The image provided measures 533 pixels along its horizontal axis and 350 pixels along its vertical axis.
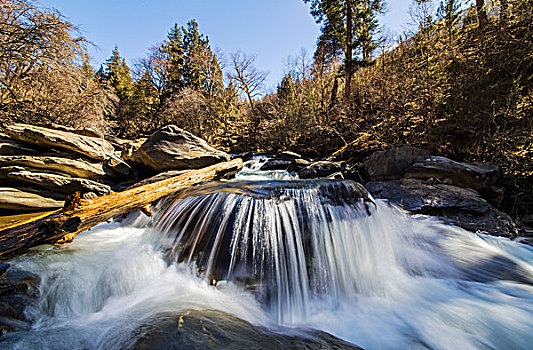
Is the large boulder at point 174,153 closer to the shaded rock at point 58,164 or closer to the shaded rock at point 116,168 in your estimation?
the shaded rock at point 116,168

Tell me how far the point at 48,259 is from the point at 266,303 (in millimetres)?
2791

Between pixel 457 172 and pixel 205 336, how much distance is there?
6.54 meters

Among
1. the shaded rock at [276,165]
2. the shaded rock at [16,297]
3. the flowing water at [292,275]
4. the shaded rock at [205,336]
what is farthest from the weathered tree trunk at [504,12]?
the shaded rock at [16,297]

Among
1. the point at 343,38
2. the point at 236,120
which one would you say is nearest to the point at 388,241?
the point at 343,38

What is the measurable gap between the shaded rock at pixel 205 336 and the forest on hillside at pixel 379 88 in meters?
6.49

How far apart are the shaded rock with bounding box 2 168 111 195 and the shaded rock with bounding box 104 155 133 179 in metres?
1.20

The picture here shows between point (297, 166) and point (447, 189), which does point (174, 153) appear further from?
point (447, 189)

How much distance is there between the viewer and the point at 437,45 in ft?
23.2

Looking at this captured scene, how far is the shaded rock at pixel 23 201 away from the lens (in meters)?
5.69

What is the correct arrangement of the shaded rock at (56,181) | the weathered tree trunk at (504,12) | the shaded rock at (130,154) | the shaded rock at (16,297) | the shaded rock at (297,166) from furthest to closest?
the shaded rock at (297,166), the shaded rock at (130,154), the shaded rock at (56,181), the weathered tree trunk at (504,12), the shaded rock at (16,297)

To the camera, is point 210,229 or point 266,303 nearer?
point 266,303

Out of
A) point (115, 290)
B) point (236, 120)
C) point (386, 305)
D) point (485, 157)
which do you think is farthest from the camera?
A: point (236, 120)

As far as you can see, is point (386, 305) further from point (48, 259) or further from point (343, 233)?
point (48, 259)

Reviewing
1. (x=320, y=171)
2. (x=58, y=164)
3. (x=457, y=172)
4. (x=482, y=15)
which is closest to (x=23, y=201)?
(x=58, y=164)
